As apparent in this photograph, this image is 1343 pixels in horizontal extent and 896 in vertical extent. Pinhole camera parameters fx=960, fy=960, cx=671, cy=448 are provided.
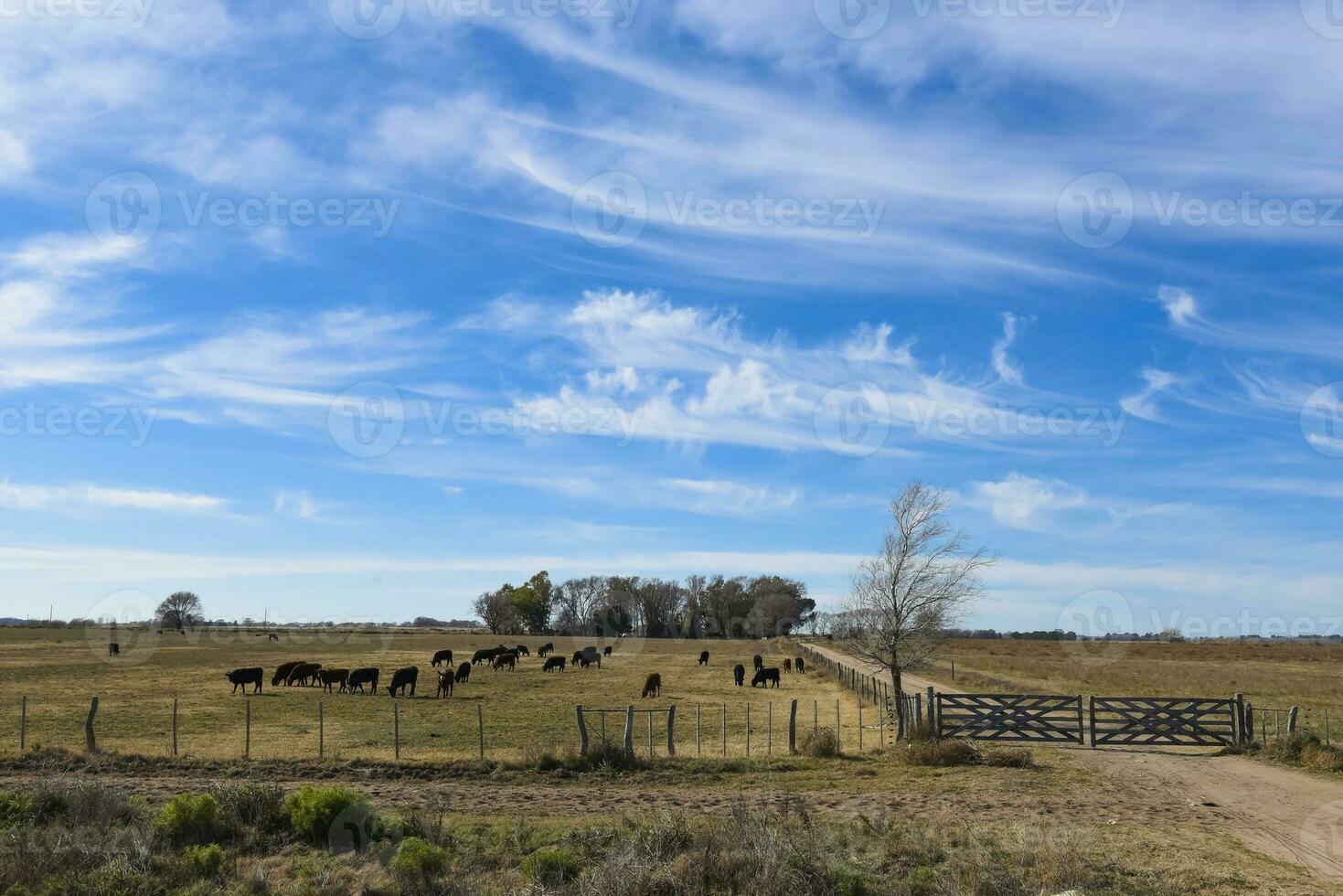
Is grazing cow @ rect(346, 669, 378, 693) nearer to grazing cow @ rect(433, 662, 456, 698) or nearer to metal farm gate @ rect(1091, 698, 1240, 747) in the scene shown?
grazing cow @ rect(433, 662, 456, 698)

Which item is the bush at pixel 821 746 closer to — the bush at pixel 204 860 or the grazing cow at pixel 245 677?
the bush at pixel 204 860

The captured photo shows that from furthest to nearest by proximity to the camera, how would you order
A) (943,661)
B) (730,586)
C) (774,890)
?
(730,586) → (943,661) → (774,890)

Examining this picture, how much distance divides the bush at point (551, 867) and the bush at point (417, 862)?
113 centimetres

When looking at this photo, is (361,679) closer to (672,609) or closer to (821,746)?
(821,746)

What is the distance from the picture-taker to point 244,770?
68.4 ft

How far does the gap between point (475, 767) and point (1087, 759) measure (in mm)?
14641

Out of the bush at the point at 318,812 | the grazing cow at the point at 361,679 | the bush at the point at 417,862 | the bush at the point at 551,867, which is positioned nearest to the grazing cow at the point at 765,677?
the grazing cow at the point at 361,679

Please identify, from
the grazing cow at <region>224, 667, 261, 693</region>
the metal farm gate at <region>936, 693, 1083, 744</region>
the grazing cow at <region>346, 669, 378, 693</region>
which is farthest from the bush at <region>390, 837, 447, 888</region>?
the grazing cow at <region>224, 667, 261, 693</region>

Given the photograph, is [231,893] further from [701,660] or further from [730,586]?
[730,586]

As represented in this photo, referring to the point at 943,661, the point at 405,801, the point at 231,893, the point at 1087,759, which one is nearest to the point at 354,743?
the point at 405,801

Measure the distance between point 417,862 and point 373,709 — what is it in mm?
25580

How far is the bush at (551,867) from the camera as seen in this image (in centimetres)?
1228

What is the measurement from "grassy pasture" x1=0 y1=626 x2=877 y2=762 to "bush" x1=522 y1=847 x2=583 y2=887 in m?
9.70

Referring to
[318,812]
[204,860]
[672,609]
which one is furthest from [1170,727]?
[672,609]
